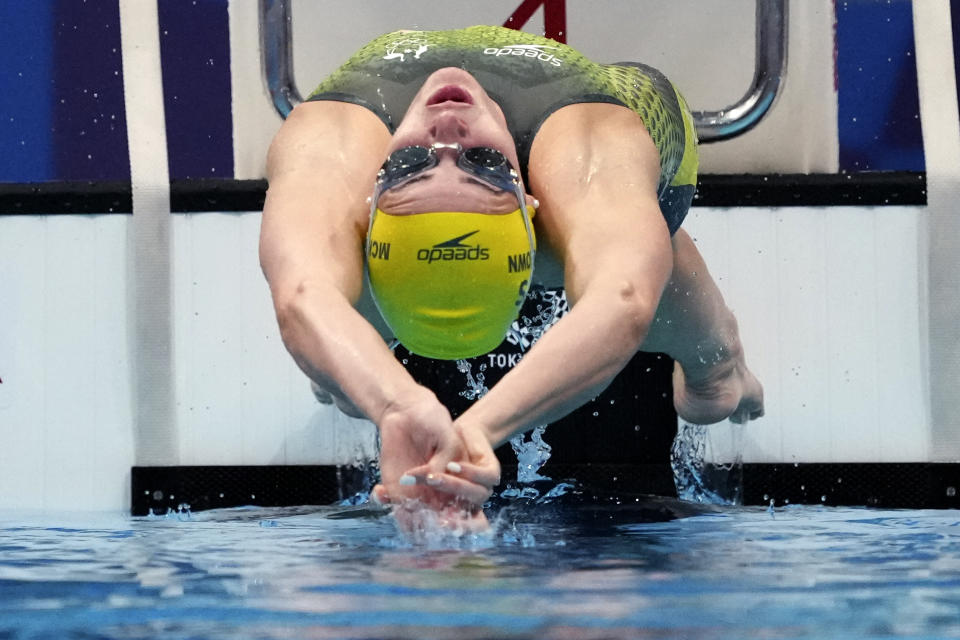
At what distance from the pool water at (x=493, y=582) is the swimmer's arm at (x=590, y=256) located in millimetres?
188

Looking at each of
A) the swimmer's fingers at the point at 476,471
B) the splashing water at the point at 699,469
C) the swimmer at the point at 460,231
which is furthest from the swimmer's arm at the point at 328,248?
the splashing water at the point at 699,469

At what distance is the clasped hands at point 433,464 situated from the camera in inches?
56.4

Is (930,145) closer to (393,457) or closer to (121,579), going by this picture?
(393,457)

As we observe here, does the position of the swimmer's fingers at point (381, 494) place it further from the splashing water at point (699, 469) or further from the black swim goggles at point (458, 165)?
the splashing water at point (699, 469)

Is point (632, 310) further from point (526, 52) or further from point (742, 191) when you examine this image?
point (742, 191)

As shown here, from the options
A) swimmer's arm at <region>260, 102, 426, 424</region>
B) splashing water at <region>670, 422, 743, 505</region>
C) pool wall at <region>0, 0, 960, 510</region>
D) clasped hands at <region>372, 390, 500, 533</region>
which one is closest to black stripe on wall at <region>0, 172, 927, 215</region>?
pool wall at <region>0, 0, 960, 510</region>

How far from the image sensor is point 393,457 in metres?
1.48

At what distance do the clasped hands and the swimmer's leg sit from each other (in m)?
1.11

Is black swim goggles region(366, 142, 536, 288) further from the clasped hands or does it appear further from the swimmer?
the clasped hands

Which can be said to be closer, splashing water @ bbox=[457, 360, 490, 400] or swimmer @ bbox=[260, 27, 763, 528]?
swimmer @ bbox=[260, 27, 763, 528]

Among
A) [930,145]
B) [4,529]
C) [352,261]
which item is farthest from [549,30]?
[4,529]

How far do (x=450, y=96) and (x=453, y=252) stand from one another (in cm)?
29

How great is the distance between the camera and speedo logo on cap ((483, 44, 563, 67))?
2125 millimetres

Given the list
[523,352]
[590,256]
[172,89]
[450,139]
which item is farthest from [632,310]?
[172,89]
